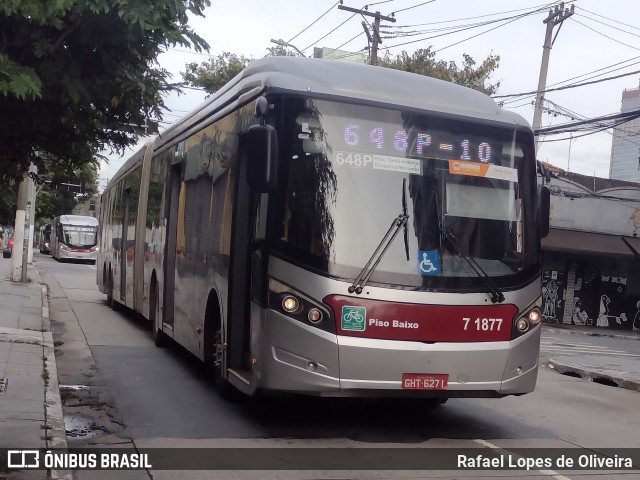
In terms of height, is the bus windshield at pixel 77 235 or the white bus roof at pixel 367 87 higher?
the white bus roof at pixel 367 87

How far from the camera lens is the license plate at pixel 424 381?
23.4 ft

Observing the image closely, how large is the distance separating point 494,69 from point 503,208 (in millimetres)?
24515

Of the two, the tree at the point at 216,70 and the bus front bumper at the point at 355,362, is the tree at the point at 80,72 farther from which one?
the tree at the point at 216,70

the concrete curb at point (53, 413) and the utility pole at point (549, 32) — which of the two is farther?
the utility pole at point (549, 32)

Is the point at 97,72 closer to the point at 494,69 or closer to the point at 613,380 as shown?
the point at 613,380

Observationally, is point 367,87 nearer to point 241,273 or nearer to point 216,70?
point 241,273

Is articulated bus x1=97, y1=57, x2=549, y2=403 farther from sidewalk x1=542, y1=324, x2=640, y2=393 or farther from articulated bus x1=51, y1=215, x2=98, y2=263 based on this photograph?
articulated bus x1=51, y1=215, x2=98, y2=263

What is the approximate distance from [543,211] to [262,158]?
3107mm

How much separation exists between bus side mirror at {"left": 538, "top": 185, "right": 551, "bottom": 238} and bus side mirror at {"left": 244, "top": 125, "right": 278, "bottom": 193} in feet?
9.41

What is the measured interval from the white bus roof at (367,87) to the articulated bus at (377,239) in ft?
0.06

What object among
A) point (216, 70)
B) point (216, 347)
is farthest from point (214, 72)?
point (216, 347)

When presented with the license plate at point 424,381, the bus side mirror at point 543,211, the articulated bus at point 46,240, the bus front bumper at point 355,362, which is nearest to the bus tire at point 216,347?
the bus front bumper at point 355,362

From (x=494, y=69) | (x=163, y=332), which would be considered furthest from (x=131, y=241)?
(x=494, y=69)

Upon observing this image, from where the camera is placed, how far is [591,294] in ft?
99.9
